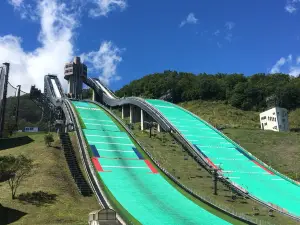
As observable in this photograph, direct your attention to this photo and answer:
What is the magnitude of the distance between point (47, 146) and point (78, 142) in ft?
14.4

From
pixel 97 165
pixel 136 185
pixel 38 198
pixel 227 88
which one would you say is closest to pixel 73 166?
pixel 97 165

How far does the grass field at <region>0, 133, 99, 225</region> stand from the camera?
25.7 meters

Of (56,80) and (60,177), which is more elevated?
(56,80)

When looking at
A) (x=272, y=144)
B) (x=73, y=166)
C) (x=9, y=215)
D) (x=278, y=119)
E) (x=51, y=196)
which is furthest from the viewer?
(x=278, y=119)

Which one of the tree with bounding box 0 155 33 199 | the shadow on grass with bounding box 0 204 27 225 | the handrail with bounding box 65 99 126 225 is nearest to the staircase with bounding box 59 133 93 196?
the handrail with bounding box 65 99 126 225

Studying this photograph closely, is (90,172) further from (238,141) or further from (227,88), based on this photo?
(227,88)

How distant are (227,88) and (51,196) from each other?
91.2 meters

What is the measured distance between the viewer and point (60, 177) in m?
35.2

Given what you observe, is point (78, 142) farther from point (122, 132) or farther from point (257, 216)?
point (257, 216)

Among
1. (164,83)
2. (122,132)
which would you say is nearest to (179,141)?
(122,132)

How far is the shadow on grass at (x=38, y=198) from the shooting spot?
28.9 m

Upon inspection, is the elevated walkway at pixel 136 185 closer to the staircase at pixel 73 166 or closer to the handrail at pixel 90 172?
the handrail at pixel 90 172

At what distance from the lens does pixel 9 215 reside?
2586cm

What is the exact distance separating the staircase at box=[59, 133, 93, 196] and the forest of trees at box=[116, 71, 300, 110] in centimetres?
6681
